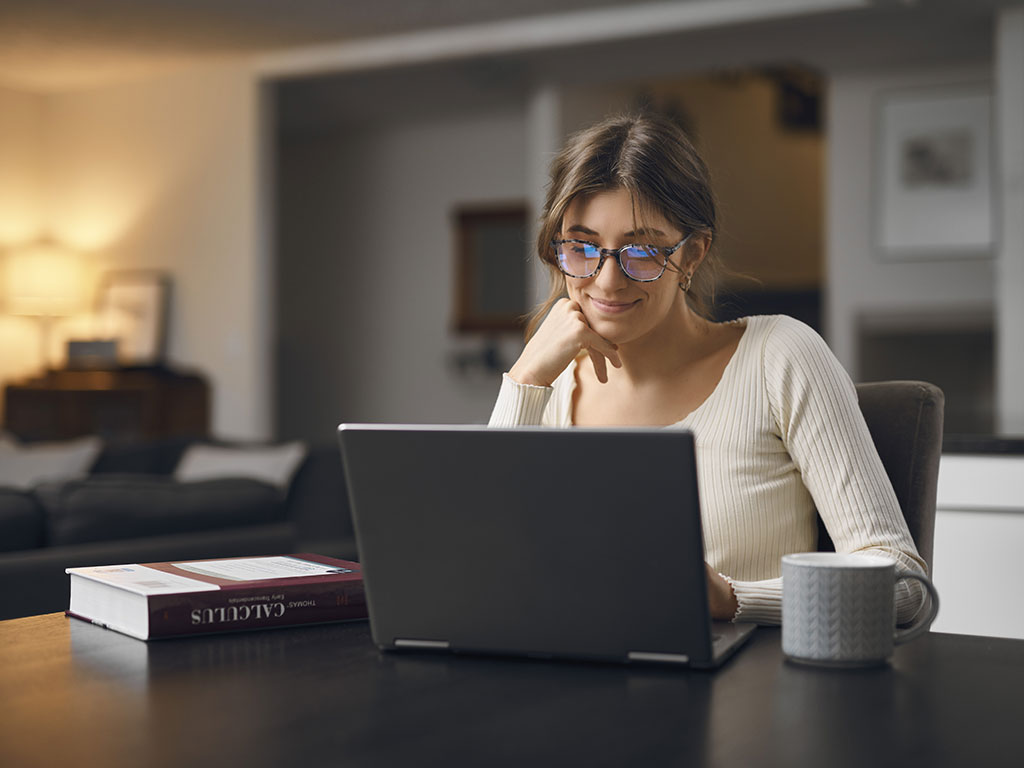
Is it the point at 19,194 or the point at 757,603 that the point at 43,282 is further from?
the point at 757,603

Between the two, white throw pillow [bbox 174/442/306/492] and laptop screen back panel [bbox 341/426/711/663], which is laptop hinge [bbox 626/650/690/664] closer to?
laptop screen back panel [bbox 341/426/711/663]

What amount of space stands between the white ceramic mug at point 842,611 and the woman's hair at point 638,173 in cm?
55

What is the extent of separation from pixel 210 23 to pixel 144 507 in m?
3.51

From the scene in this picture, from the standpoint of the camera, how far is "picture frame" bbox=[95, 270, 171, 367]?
638 centimetres

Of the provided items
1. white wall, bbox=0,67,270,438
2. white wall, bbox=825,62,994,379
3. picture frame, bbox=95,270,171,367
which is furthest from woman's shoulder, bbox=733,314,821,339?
picture frame, bbox=95,270,171,367

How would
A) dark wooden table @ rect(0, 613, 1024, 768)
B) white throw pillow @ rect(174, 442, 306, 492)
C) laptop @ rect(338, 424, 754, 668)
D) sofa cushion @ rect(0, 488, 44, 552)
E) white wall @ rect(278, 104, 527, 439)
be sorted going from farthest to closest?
white wall @ rect(278, 104, 527, 439), white throw pillow @ rect(174, 442, 306, 492), sofa cushion @ rect(0, 488, 44, 552), laptop @ rect(338, 424, 754, 668), dark wooden table @ rect(0, 613, 1024, 768)

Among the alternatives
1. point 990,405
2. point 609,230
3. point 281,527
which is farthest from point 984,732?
point 990,405

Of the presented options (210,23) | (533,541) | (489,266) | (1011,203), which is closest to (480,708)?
(533,541)

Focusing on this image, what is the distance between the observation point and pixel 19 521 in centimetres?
239

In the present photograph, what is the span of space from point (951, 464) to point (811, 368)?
1144 mm

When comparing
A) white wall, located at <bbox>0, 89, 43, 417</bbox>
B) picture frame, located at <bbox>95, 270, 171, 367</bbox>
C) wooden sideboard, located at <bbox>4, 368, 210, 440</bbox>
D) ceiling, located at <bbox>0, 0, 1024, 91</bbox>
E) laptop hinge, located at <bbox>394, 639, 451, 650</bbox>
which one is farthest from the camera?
white wall, located at <bbox>0, 89, 43, 417</bbox>

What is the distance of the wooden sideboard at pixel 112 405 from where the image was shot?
6141 mm

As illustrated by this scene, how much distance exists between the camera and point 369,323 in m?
7.60

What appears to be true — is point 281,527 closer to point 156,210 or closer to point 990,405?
point 156,210
